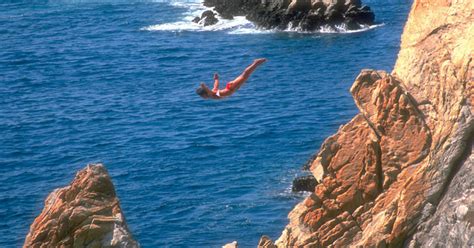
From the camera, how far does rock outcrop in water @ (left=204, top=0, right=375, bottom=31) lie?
112 metres

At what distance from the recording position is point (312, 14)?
4407 inches

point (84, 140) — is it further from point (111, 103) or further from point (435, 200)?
point (435, 200)

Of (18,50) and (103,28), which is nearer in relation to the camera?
(18,50)

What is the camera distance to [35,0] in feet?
457

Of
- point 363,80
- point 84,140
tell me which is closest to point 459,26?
point 363,80

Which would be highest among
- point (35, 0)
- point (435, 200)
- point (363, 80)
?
point (363, 80)

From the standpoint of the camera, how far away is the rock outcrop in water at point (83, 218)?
27.0m

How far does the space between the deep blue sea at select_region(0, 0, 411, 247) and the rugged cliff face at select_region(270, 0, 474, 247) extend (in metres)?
31.5

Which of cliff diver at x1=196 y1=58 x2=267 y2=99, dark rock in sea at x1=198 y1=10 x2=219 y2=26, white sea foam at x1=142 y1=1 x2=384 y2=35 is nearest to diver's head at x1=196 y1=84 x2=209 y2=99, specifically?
cliff diver at x1=196 y1=58 x2=267 y2=99

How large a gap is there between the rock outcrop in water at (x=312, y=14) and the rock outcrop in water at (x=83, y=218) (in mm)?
84946

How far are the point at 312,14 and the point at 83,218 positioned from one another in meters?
86.6

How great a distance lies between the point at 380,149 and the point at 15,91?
75302mm

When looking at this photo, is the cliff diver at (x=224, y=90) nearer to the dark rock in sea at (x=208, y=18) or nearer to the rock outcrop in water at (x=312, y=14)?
the rock outcrop in water at (x=312, y=14)

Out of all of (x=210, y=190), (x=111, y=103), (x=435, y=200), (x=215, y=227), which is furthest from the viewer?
(x=111, y=103)
